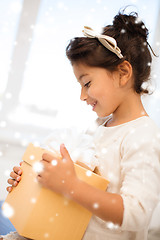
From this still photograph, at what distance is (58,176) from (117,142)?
Answer: 0.22 m

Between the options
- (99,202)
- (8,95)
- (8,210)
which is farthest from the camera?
(8,95)

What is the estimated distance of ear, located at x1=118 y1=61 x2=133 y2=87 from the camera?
847 mm

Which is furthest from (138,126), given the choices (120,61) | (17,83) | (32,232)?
(17,83)

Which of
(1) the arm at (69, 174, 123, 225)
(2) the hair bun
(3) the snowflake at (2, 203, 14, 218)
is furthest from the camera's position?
(2) the hair bun

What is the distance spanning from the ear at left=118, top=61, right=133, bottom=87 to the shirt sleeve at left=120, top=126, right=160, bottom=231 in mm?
186

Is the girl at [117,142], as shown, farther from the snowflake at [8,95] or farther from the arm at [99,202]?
the snowflake at [8,95]

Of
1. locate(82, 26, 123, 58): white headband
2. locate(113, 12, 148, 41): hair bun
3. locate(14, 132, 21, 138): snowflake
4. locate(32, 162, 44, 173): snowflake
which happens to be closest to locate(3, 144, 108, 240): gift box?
locate(32, 162, 44, 173): snowflake

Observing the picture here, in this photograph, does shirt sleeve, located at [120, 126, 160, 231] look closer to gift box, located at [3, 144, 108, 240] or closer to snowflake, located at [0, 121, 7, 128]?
gift box, located at [3, 144, 108, 240]

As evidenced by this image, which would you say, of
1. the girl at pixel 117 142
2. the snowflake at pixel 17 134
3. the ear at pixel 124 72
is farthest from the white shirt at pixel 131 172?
the snowflake at pixel 17 134

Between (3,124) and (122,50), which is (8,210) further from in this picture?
(3,124)

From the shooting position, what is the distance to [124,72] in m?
0.86

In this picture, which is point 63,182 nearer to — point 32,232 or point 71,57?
point 32,232

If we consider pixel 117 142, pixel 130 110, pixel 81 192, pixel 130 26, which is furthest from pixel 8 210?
pixel 130 26

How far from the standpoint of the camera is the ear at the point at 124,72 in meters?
0.85
